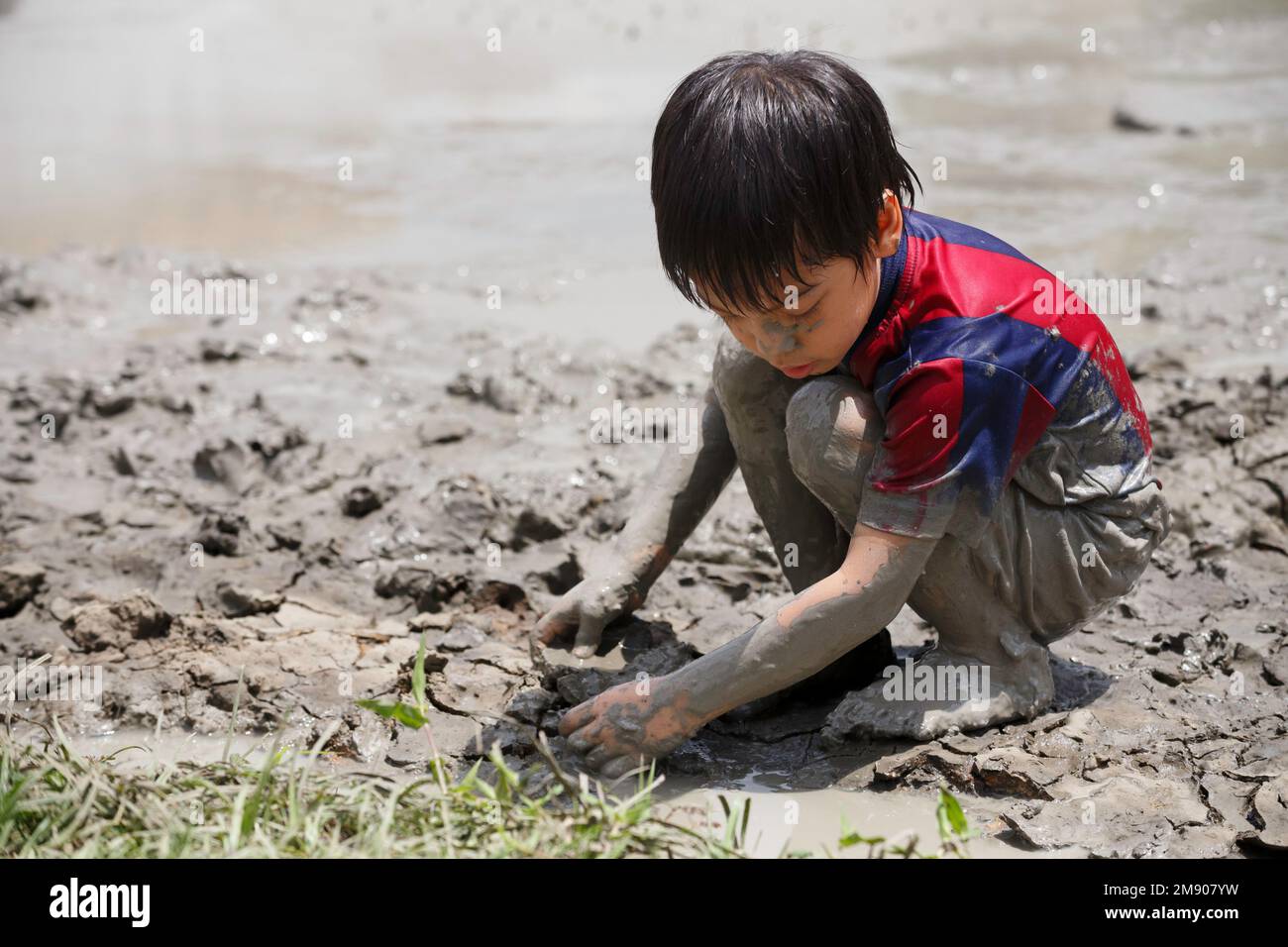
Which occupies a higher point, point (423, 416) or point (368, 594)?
point (423, 416)

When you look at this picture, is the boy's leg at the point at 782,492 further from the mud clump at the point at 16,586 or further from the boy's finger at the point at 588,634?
the mud clump at the point at 16,586

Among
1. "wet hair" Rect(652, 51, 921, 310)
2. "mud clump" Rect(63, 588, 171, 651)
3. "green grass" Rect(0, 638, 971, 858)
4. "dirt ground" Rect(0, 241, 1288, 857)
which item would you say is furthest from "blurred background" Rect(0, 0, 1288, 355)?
"green grass" Rect(0, 638, 971, 858)

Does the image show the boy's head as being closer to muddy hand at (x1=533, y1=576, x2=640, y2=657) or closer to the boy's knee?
the boy's knee

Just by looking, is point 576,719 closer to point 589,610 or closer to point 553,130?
point 589,610

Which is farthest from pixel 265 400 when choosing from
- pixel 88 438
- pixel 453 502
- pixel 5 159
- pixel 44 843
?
pixel 5 159

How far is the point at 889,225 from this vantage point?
2.14 m

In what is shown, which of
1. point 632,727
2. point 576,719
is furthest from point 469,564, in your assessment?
point 632,727

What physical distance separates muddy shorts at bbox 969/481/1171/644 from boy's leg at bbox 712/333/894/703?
319 mm

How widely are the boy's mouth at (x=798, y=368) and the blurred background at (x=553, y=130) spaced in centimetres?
262

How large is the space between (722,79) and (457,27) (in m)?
9.47

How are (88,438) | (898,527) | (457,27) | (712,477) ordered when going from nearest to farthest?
1. (898,527)
2. (712,477)
3. (88,438)
4. (457,27)

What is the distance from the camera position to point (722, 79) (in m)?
2.05
